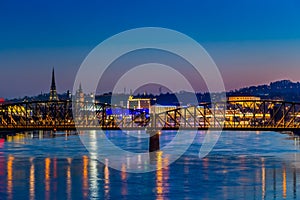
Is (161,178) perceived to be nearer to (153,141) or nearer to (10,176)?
(10,176)

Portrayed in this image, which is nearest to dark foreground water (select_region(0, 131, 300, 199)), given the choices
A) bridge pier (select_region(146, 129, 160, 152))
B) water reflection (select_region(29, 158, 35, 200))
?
water reflection (select_region(29, 158, 35, 200))

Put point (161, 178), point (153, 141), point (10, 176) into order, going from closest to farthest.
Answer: point (161, 178)
point (10, 176)
point (153, 141)

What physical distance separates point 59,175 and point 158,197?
13.5 meters

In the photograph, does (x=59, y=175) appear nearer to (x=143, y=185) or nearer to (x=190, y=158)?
(x=143, y=185)

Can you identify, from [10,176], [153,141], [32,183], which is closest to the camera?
[32,183]

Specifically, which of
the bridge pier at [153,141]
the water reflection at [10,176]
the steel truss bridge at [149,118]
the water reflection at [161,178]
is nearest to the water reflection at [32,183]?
the water reflection at [10,176]

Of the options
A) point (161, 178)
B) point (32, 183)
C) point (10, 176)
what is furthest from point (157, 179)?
point (10, 176)

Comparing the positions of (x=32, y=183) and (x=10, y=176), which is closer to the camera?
(x=32, y=183)

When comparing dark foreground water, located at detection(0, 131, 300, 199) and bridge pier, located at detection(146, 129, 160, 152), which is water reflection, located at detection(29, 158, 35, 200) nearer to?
dark foreground water, located at detection(0, 131, 300, 199)

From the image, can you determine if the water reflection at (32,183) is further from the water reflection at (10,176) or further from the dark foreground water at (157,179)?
the water reflection at (10,176)

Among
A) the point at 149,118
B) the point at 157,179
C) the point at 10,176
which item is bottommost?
the point at 157,179

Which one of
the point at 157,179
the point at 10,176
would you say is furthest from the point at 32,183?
the point at 157,179

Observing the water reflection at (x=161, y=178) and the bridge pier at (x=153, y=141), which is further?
the bridge pier at (x=153, y=141)

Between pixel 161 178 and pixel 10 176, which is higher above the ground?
pixel 10 176
